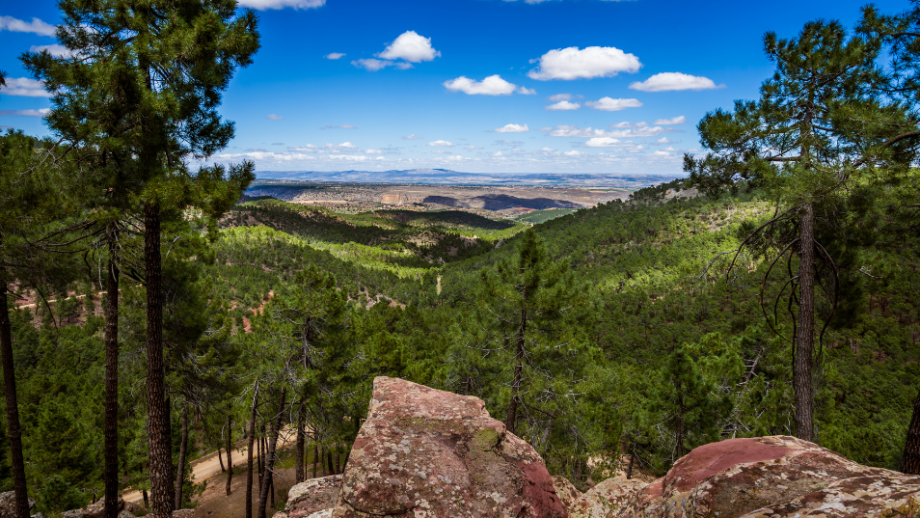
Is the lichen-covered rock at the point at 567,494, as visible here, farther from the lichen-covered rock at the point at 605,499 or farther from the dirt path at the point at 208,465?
the dirt path at the point at 208,465

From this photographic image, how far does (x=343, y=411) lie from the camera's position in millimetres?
14656

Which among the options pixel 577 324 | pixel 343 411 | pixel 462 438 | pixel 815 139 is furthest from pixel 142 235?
pixel 815 139

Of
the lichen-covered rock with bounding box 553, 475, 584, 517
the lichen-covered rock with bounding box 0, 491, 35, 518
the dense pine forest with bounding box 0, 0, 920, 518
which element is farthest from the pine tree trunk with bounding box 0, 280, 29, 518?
the lichen-covered rock with bounding box 553, 475, 584, 517

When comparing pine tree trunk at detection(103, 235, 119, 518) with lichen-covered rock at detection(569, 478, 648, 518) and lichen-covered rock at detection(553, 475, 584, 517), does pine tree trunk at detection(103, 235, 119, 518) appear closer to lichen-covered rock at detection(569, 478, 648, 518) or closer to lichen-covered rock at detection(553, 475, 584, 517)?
lichen-covered rock at detection(553, 475, 584, 517)

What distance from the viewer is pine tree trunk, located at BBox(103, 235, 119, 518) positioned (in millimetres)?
7650

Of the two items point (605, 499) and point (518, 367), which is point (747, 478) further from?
point (518, 367)

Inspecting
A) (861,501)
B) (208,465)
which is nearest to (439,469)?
(861,501)

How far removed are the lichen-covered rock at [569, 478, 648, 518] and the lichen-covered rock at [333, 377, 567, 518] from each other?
162 centimetres

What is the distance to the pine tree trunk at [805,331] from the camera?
27.5 feet

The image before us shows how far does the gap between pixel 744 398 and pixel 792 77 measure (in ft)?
38.5

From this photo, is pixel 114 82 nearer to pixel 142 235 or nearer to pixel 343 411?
pixel 142 235

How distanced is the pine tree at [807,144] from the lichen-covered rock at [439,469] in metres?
6.50

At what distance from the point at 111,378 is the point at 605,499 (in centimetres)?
1017

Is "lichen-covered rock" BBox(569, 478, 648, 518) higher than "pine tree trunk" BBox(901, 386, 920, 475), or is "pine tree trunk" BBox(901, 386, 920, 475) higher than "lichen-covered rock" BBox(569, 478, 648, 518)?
"pine tree trunk" BBox(901, 386, 920, 475)
